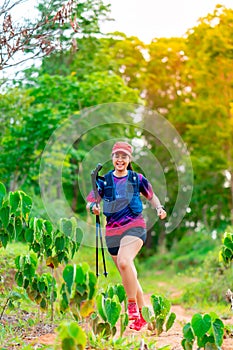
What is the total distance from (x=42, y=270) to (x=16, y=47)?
3.70 meters

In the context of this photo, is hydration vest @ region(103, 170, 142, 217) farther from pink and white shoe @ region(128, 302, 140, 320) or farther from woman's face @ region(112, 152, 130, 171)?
pink and white shoe @ region(128, 302, 140, 320)

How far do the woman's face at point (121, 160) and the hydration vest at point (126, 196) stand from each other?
3.4 inches

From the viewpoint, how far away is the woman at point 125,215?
4711 millimetres

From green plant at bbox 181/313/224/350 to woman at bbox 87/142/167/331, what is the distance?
4.30 feet

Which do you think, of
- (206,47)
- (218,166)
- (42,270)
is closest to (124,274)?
(42,270)

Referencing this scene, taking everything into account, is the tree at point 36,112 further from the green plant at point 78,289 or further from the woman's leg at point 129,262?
the green plant at point 78,289

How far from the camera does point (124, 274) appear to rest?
4691 millimetres

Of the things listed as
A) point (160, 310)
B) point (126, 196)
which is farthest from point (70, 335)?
point (126, 196)

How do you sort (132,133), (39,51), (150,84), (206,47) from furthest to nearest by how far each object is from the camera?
(150,84) < (206,47) < (132,133) < (39,51)

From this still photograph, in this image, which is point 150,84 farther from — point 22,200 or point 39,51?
point 22,200

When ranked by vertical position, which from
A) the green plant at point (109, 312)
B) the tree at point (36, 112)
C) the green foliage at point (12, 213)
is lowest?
the green plant at point (109, 312)

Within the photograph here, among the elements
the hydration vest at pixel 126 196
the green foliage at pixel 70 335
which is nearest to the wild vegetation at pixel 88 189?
the green foliage at pixel 70 335

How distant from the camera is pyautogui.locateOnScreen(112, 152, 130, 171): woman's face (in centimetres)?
484

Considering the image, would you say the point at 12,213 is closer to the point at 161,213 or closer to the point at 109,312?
the point at 109,312
